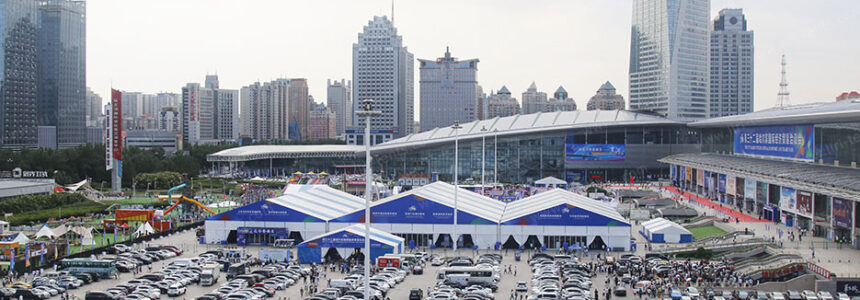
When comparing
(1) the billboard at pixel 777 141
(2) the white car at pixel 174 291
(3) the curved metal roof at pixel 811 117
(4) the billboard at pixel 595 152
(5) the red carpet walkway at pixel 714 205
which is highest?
(3) the curved metal roof at pixel 811 117

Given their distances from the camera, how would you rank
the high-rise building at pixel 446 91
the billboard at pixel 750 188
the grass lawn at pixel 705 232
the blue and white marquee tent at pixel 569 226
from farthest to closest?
the high-rise building at pixel 446 91, the billboard at pixel 750 188, the grass lawn at pixel 705 232, the blue and white marquee tent at pixel 569 226

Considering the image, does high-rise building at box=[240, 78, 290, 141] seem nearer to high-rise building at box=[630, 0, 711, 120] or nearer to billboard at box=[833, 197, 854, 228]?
high-rise building at box=[630, 0, 711, 120]

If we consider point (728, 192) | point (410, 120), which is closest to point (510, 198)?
point (728, 192)

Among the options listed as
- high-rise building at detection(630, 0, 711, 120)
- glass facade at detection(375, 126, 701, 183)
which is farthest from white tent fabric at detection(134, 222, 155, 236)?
high-rise building at detection(630, 0, 711, 120)

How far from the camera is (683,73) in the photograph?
365ft

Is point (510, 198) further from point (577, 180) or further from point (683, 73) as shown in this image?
point (683, 73)

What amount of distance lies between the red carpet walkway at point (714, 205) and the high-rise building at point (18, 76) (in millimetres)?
110448

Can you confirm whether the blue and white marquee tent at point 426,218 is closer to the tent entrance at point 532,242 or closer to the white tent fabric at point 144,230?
the tent entrance at point 532,242

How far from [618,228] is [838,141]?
15.6m

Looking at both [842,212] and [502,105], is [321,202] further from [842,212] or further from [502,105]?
[502,105]

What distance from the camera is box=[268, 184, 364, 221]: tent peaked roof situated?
3609 centimetres

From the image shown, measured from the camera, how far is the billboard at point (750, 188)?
44.8 m

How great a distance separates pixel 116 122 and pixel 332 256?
114ft

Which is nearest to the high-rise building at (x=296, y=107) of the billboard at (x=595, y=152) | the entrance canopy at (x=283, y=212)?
the billboard at (x=595, y=152)
